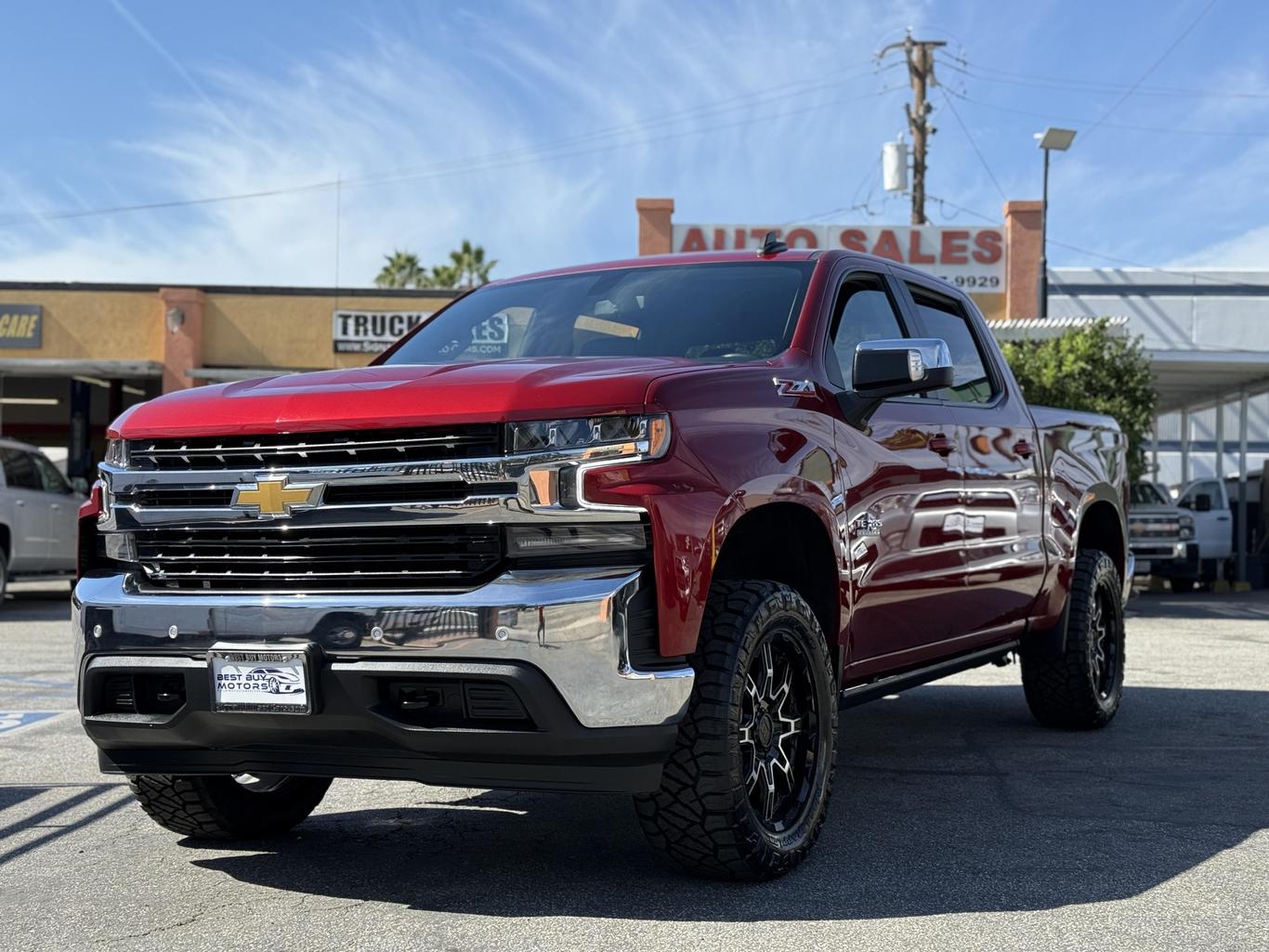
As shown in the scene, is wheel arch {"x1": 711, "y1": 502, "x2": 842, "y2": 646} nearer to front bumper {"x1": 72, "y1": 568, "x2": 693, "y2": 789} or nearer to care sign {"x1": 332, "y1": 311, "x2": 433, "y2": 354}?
front bumper {"x1": 72, "y1": 568, "x2": 693, "y2": 789}

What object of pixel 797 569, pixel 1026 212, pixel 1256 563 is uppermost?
pixel 1026 212

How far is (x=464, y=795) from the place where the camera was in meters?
5.87

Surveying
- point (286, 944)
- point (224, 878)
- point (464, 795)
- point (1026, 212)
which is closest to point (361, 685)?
point (286, 944)

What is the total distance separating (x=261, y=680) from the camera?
13.1 ft

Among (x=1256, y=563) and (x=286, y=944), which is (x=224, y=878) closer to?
(x=286, y=944)

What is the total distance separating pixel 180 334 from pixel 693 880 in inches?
905

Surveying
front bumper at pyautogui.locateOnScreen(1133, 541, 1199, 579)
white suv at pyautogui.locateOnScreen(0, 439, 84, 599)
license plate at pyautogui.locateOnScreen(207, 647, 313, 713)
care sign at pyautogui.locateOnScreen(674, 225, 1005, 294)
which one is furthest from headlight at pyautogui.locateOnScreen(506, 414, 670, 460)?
care sign at pyautogui.locateOnScreen(674, 225, 1005, 294)

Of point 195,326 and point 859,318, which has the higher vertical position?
point 195,326

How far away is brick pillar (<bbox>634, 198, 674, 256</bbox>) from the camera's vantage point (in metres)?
25.7

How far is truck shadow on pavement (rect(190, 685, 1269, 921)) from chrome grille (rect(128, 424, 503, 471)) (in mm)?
1250

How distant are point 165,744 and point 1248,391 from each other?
80.9 ft

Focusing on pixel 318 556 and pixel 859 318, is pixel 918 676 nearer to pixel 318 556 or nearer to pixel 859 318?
pixel 859 318

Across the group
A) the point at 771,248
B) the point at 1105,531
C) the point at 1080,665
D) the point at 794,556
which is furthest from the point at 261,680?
the point at 1105,531

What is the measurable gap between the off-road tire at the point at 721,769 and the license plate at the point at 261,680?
965mm
